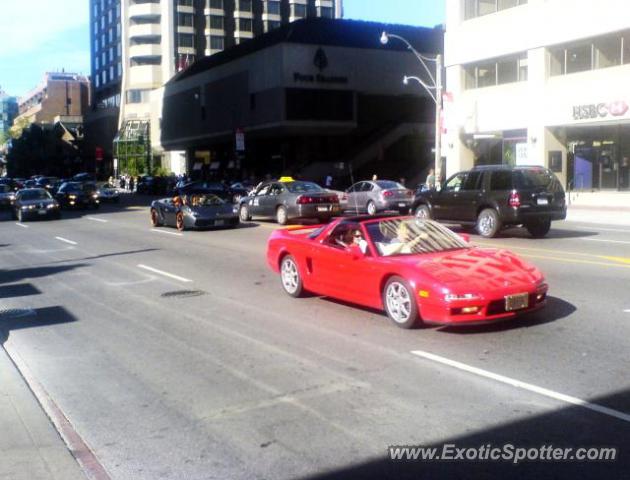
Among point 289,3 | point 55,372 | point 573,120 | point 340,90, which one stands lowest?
point 55,372

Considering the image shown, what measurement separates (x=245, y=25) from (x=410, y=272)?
103m

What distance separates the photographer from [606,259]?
14664 mm

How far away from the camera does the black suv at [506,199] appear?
62.5 feet

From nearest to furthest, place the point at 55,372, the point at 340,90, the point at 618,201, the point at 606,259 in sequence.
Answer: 1. the point at 55,372
2. the point at 606,259
3. the point at 618,201
4. the point at 340,90

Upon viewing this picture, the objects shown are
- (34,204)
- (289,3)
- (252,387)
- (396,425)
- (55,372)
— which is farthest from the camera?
(289,3)

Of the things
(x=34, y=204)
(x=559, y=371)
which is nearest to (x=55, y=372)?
(x=559, y=371)

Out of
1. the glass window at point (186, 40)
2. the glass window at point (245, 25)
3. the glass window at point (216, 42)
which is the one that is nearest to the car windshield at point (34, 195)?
the glass window at point (186, 40)

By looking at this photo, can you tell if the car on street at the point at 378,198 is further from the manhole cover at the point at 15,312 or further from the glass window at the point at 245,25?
the glass window at the point at 245,25

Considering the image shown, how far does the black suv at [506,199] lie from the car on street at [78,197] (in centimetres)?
2527

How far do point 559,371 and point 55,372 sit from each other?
496 cm

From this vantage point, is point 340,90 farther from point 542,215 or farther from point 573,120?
point 542,215

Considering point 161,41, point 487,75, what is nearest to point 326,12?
point 161,41

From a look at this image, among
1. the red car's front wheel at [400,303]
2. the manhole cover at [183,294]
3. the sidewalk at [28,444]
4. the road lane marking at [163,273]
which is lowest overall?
the sidewalk at [28,444]

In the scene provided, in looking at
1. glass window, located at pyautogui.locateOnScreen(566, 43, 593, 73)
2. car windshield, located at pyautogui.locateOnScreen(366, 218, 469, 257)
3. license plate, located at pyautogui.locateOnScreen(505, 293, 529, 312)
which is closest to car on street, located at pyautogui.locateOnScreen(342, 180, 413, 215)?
glass window, located at pyautogui.locateOnScreen(566, 43, 593, 73)
